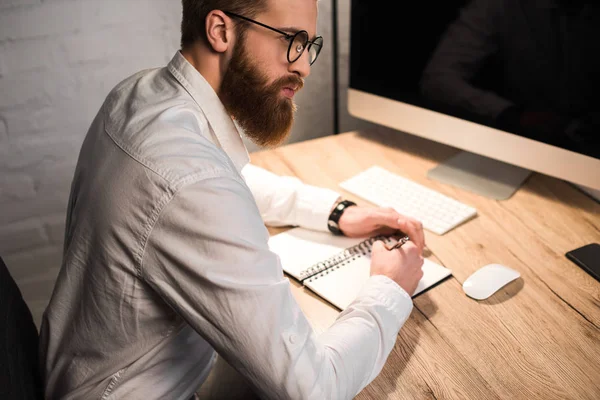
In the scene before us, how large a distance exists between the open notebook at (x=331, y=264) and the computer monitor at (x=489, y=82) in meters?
0.36

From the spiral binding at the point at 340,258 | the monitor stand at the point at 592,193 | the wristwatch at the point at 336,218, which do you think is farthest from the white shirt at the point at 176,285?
the monitor stand at the point at 592,193

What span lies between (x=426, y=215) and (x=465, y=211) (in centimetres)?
8

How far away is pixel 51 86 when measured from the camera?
4.28 feet

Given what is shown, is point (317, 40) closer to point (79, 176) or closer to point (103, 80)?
point (79, 176)

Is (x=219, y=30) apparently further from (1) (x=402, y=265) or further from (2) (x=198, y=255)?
(1) (x=402, y=265)

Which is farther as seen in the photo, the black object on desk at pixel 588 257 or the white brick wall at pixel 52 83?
the white brick wall at pixel 52 83

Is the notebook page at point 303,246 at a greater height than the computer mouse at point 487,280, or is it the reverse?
the computer mouse at point 487,280

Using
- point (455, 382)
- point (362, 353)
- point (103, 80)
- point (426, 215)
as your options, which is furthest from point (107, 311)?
point (103, 80)

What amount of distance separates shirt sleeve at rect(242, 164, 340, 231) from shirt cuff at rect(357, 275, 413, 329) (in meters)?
0.26

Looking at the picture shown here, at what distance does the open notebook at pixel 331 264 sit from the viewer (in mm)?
917

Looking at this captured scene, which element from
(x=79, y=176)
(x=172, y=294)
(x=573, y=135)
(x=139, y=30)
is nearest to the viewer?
(x=172, y=294)

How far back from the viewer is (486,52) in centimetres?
112

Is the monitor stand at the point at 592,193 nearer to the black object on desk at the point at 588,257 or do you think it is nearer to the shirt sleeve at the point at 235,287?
the black object on desk at the point at 588,257

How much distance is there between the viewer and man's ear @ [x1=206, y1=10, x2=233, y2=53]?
0.79 meters
